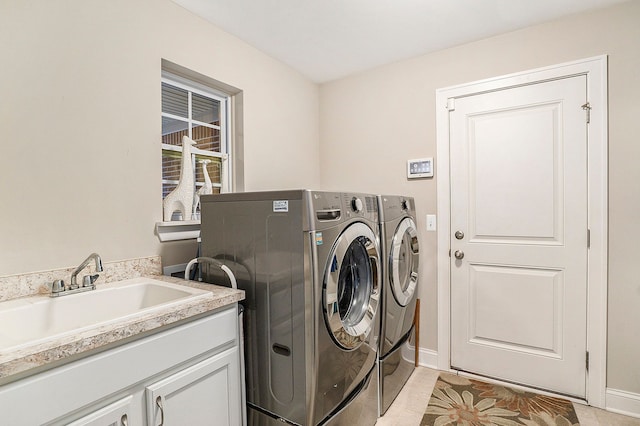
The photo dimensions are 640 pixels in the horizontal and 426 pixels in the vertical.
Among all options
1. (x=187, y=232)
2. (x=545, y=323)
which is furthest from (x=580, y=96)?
(x=187, y=232)

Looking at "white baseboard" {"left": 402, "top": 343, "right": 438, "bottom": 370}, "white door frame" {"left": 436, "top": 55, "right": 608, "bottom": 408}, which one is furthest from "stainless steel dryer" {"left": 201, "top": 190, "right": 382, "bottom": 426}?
"white door frame" {"left": 436, "top": 55, "right": 608, "bottom": 408}

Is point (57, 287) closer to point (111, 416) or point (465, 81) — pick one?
point (111, 416)

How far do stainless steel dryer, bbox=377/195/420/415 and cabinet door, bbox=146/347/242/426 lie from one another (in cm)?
91

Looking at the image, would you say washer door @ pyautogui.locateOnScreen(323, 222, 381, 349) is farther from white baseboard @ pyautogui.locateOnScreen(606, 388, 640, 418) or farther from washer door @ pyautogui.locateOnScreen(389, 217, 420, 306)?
white baseboard @ pyautogui.locateOnScreen(606, 388, 640, 418)

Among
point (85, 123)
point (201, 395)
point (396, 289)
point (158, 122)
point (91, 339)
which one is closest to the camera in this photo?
point (91, 339)

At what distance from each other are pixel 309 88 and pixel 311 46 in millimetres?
622

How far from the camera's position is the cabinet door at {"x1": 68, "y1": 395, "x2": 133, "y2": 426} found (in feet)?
2.98

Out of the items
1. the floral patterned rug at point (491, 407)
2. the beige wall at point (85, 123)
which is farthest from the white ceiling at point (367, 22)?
the floral patterned rug at point (491, 407)

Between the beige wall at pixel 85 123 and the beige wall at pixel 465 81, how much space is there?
1302 mm

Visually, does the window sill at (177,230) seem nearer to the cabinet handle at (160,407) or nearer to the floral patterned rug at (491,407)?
the cabinet handle at (160,407)

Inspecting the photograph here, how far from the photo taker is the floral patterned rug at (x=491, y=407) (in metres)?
1.88

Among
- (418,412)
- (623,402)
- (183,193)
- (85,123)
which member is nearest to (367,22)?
(183,193)

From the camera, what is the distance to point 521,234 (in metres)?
2.23

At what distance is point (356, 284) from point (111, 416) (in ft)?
3.92
